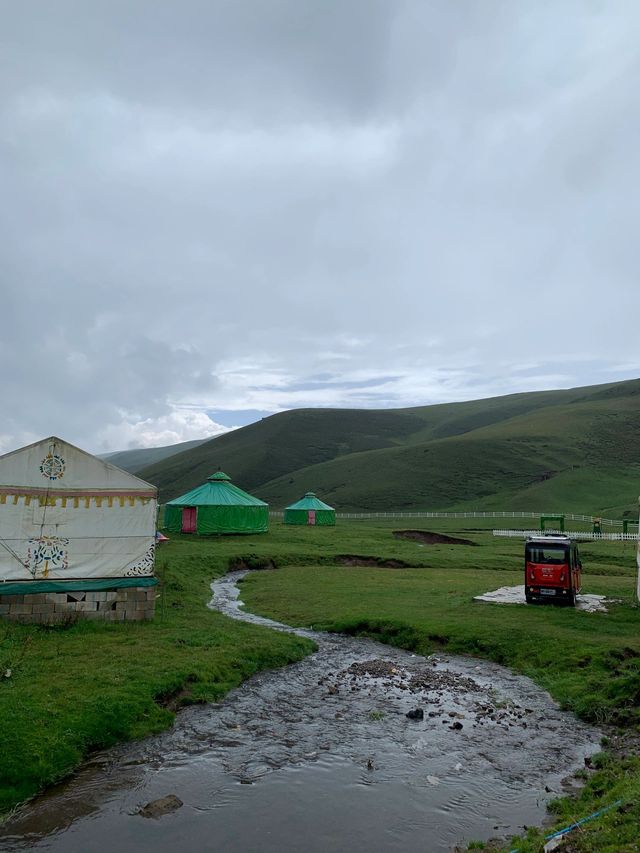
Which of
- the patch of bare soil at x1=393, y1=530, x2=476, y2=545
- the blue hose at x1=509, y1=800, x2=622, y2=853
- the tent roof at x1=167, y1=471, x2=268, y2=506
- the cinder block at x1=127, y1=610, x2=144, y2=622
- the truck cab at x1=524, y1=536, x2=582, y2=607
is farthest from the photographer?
the patch of bare soil at x1=393, y1=530, x2=476, y2=545

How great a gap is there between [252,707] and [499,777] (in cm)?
597

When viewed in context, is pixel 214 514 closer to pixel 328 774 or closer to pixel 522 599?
Result: pixel 522 599

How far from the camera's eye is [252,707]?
14.6 meters

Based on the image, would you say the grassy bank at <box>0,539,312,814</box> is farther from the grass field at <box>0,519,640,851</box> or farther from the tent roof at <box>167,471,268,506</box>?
the tent roof at <box>167,471,268,506</box>

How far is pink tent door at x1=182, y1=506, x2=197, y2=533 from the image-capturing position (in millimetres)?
56406

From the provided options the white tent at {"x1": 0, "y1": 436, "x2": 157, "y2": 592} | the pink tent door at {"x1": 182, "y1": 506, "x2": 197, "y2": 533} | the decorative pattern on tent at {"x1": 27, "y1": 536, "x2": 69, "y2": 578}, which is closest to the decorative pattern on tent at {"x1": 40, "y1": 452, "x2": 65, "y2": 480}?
Result: the white tent at {"x1": 0, "y1": 436, "x2": 157, "y2": 592}

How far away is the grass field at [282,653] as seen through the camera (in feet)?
34.7

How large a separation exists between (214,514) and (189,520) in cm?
239

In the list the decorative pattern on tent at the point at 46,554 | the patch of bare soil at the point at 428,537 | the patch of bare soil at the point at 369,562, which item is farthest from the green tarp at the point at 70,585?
the patch of bare soil at the point at 428,537

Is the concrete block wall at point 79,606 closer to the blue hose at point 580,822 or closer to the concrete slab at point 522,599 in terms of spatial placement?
the concrete slab at point 522,599

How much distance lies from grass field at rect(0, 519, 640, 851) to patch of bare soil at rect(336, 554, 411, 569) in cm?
612

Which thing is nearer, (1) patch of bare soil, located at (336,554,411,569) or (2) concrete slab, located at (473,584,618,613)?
(2) concrete slab, located at (473,584,618,613)

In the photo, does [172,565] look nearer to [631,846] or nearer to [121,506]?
[121,506]

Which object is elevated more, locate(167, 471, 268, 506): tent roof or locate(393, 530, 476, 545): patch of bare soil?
locate(167, 471, 268, 506): tent roof
